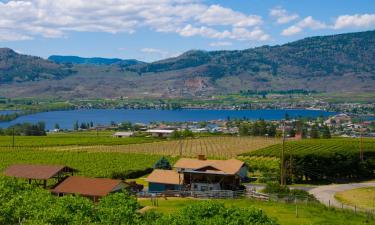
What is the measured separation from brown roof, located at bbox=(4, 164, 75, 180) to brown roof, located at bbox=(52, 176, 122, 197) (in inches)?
95.8

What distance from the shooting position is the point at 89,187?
50562 millimetres

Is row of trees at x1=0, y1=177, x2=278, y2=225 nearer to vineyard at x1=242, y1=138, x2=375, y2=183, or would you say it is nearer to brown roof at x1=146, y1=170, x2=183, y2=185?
brown roof at x1=146, y1=170, x2=183, y2=185

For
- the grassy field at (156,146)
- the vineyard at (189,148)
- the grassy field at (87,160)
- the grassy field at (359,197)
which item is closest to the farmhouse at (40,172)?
the grassy field at (87,160)

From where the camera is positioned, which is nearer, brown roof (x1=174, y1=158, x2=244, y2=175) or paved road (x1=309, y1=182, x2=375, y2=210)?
paved road (x1=309, y1=182, x2=375, y2=210)

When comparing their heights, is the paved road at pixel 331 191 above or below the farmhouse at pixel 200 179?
below

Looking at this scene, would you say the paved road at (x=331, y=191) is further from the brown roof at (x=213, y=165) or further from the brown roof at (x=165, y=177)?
the brown roof at (x=165, y=177)

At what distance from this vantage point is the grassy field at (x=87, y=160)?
75.7 metres

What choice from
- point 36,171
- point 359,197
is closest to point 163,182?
point 36,171

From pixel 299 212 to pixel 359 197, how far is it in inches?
684

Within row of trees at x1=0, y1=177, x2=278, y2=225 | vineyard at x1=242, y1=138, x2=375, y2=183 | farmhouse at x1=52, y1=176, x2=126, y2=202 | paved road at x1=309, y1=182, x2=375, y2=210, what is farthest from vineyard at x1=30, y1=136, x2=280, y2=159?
row of trees at x1=0, y1=177, x2=278, y2=225

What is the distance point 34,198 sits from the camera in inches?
1457

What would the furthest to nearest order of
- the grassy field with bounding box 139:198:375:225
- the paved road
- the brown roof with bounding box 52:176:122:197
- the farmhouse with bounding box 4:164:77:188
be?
the paved road, the farmhouse with bounding box 4:164:77:188, the brown roof with bounding box 52:176:122:197, the grassy field with bounding box 139:198:375:225

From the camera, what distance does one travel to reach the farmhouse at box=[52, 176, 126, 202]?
4934cm

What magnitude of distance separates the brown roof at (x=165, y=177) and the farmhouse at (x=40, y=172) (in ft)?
31.6
